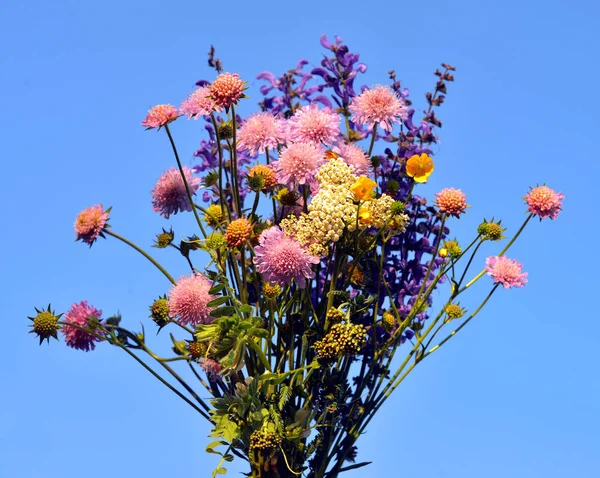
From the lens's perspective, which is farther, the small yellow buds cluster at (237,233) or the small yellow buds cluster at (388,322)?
the small yellow buds cluster at (388,322)

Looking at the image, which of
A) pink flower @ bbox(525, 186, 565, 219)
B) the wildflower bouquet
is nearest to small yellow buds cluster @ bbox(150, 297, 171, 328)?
the wildflower bouquet

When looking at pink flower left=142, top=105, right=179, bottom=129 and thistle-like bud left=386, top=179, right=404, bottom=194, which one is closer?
pink flower left=142, top=105, right=179, bottom=129

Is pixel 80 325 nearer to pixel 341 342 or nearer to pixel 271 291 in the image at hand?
pixel 271 291

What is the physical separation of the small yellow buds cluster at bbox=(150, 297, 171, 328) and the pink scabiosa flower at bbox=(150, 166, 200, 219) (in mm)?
283

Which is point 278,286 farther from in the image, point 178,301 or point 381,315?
point 381,315

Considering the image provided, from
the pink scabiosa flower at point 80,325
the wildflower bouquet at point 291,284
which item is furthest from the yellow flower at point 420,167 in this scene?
the pink scabiosa flower at point 80,325

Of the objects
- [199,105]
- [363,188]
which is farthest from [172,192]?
[363,188]

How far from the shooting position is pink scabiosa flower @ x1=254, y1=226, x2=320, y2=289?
6.59 feet

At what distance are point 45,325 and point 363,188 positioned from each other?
0.80 m

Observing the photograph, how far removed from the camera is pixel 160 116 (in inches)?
84.1

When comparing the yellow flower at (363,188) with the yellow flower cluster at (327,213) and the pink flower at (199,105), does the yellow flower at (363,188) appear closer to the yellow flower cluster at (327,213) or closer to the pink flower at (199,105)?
the yellow flower cluster at (327,213)

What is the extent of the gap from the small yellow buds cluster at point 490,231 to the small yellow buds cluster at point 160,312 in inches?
29.8

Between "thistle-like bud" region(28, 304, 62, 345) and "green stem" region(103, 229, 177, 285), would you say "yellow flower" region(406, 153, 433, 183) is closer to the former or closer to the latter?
"green stem" region(103, 229, 177, 285)

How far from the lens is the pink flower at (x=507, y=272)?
2170 mm
